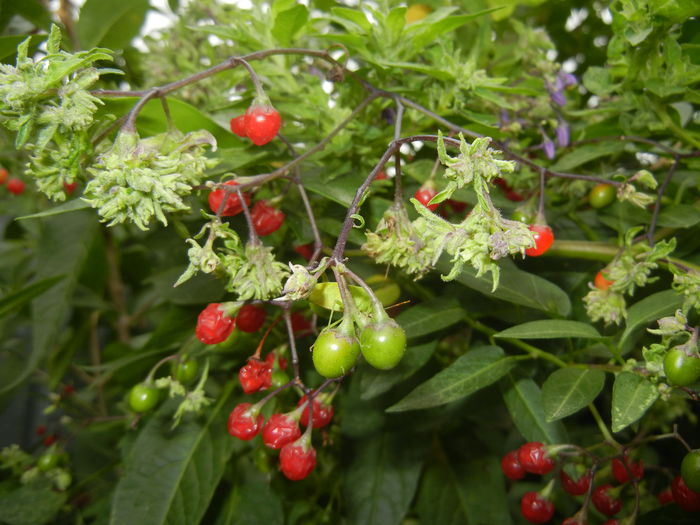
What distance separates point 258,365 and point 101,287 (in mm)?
624

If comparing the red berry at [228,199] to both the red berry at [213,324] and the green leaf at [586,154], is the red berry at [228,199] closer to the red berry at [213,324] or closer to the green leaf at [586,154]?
the red berry at [213,324]

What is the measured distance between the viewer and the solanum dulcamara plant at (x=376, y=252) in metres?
0.40

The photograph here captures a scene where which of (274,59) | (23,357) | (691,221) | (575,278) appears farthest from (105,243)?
(691,221)

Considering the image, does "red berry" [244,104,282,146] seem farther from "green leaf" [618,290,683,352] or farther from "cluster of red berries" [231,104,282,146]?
"green leaf" [618,290,683,352]

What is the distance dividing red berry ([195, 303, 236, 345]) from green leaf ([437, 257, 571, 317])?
197 mm

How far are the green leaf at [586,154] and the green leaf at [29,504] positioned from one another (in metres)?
0.87

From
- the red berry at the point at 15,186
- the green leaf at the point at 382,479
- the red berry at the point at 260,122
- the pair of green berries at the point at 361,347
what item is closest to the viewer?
the pair of green berries at the point at 361,347

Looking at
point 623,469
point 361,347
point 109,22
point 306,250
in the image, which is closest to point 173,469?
point 306,250

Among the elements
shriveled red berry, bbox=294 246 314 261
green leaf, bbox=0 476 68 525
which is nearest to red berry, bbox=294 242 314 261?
shriveled red berry, bbox=294 246 314 261

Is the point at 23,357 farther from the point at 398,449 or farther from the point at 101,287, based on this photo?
the point at 398,449

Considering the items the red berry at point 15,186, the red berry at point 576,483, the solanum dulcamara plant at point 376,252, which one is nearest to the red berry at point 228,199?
the solanum dulcamara plant at point 376,252

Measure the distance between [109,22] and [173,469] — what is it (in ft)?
2.10

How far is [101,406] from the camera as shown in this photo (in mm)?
1089

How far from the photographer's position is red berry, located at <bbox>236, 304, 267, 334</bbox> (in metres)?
0.56
